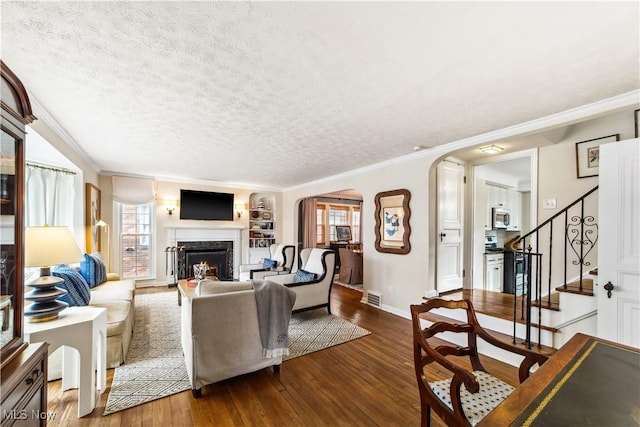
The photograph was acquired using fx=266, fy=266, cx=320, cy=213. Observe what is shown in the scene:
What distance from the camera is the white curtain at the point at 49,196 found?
3.28 m

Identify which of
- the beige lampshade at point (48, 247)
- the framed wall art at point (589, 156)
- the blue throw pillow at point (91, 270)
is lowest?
the blue throw pillow at point (91, 270)

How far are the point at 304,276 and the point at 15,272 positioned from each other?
3299 millimetres

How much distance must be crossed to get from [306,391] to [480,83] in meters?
2.85

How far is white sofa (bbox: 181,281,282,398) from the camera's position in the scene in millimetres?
2143

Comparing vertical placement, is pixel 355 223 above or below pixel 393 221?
below

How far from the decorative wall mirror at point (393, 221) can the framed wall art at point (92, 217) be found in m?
4.69

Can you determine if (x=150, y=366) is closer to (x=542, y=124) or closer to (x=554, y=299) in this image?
(x=554, y=299)

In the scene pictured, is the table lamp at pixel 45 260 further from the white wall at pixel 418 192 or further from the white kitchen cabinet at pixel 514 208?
the white kitchen cabinet at pixel 514 208

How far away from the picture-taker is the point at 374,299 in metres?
4.65

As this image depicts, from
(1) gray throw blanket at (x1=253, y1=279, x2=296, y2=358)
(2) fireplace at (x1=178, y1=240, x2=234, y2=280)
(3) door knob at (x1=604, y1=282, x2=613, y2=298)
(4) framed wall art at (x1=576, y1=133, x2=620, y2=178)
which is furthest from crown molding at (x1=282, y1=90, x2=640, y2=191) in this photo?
(2) fireplace at (x1=178, y1=240, x2=234, y2=280)

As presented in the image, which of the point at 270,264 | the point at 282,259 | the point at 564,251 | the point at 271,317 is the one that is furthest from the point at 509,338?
the point at 270,264

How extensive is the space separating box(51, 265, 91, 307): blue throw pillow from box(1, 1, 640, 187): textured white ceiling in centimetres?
161

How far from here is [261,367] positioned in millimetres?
2439

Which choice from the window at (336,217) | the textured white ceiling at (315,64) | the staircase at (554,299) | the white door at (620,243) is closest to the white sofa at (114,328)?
the textured white ceiling at (315,64)
